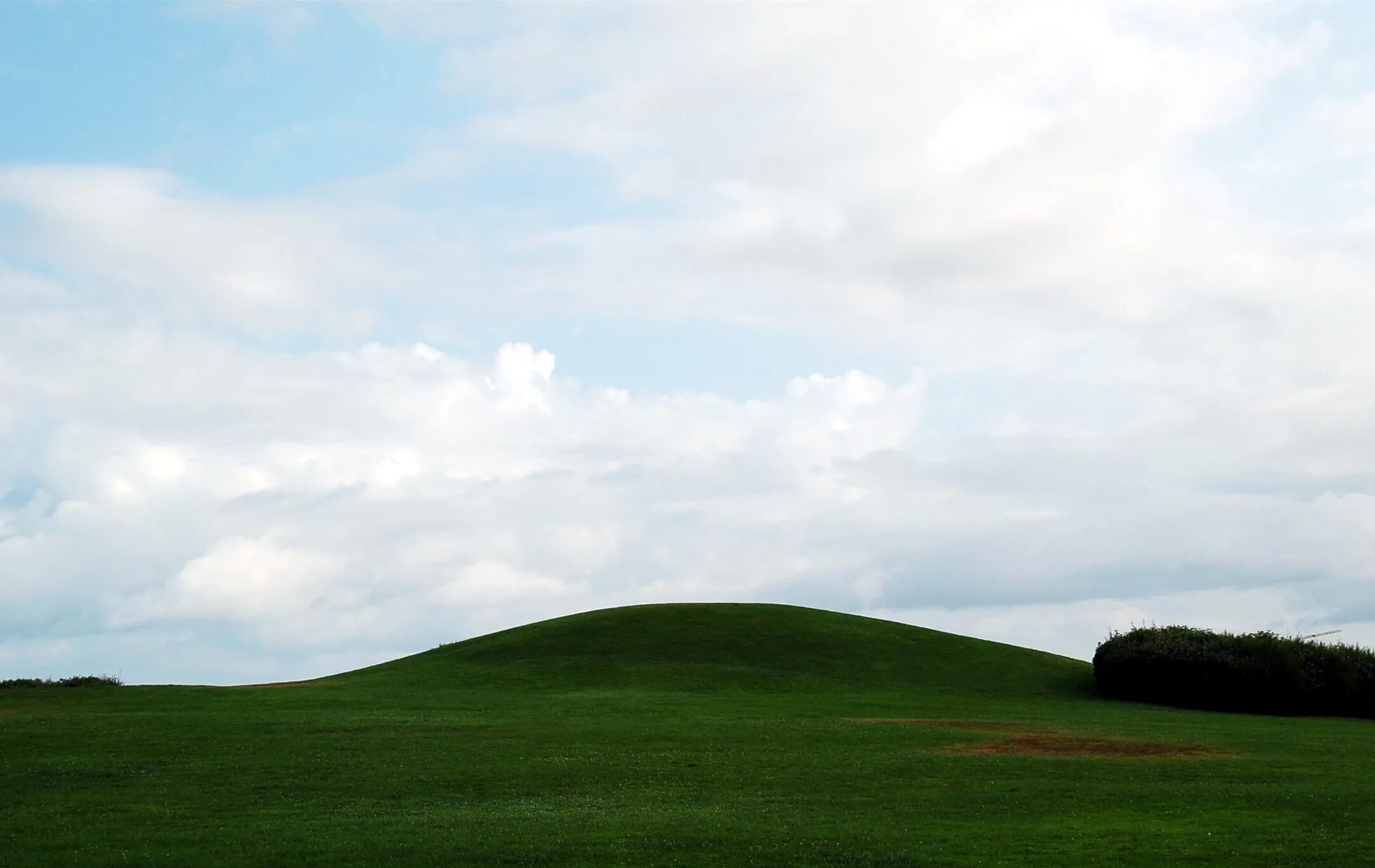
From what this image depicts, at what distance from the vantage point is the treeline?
66.5m

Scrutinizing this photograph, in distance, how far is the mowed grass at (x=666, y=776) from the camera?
2688 centimetres

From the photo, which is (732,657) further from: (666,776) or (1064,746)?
(666,776)

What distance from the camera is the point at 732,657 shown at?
7175 cm

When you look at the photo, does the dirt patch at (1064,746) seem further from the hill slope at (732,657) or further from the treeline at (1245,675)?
the treeline at (1245,675)

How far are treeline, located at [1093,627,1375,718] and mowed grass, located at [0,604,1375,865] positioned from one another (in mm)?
4537

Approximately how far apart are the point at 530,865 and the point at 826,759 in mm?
15901

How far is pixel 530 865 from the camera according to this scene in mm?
25391

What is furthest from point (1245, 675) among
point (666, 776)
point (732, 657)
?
point (666, 776)

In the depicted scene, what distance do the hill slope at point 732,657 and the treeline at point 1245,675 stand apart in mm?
3303

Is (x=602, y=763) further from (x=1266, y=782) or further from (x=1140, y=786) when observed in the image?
(x=1266, y=782)

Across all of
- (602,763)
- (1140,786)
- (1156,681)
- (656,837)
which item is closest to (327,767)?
(602,763)

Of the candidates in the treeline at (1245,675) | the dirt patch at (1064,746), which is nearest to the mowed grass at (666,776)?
the dirt patch at (1064,746)

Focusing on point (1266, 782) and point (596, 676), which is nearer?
point (1266, 782)

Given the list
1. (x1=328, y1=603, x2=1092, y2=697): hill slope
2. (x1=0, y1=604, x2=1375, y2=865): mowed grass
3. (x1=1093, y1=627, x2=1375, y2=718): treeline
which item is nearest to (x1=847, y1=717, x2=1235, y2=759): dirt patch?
(x1=0, y1=604, x2=1375, y2=865): mowed grass
